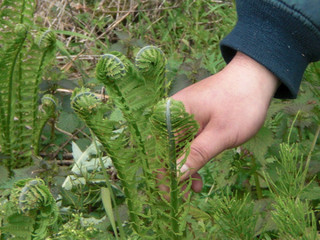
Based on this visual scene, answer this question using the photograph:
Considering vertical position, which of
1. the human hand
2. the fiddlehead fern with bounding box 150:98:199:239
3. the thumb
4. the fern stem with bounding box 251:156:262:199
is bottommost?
the fern stem with bounding box 251:156:262:199

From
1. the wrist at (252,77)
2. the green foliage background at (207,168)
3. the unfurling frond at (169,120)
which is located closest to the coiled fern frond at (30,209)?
the green foliage background at (207,168)

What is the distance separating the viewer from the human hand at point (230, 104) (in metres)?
1.50

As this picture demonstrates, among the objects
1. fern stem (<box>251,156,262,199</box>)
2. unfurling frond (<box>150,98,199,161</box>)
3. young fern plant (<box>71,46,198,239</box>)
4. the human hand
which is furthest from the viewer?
fern stem (<box>251,156,262,199</box>)

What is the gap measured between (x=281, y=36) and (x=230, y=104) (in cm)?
31

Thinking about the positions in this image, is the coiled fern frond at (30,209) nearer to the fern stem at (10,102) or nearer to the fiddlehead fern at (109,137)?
the fiddlehead fern at (109,137)

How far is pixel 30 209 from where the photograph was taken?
3.46 feet

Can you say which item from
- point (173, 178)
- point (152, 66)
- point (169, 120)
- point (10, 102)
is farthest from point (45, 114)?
point (169, 120)

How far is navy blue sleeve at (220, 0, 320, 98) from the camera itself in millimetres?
1629

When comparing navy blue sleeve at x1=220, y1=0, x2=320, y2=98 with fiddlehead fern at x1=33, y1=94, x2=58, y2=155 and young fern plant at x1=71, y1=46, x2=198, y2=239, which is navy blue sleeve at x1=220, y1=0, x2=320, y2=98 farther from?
fiddlehead fern at x1=33, y1=94, x2=58, y2=155

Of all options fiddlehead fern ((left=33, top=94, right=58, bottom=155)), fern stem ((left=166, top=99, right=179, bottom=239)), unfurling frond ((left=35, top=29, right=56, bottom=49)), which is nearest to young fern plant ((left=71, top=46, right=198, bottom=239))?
fern stem ((left=166, top=99, right=179, bottom=239))

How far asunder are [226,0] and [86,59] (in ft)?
3.67

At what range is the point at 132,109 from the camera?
126 cm

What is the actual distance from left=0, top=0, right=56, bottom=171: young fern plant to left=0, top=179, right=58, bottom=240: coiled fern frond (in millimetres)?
850

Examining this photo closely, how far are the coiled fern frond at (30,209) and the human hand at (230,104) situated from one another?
510mm
